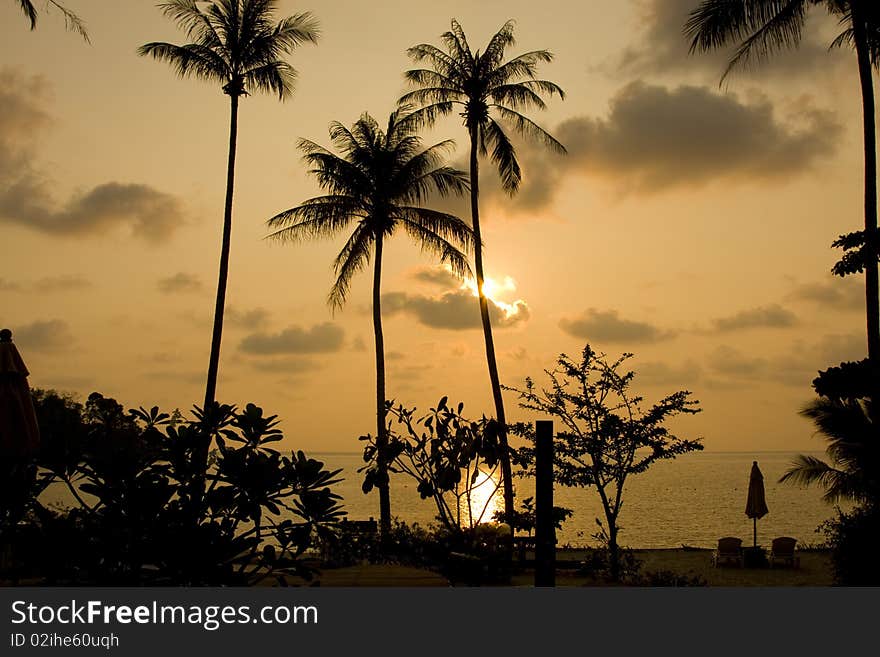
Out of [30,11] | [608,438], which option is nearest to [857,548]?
[608,438]

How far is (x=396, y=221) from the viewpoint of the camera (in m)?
29.8

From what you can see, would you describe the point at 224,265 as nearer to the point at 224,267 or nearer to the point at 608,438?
the point at 224,267

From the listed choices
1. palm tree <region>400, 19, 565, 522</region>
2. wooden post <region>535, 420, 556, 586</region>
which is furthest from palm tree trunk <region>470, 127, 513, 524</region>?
wooden post <region>535, 420, 556, 586</region>

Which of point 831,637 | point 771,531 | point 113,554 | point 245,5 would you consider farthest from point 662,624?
point 771,531

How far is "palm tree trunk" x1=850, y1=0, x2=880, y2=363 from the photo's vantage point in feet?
52.9

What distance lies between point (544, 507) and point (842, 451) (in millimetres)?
14913

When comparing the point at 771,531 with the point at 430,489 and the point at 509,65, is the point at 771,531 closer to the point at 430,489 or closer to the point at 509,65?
the point at 509,65

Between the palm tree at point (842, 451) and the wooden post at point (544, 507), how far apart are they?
12056 mm

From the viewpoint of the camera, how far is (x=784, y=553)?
883 inches

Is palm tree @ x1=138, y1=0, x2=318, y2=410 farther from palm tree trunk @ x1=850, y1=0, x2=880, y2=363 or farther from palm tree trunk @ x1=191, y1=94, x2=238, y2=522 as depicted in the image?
palm tree trunk @ x1=850, y1=0, x2=880, y2=363

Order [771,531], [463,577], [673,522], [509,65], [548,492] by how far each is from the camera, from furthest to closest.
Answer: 1. [673,522]
2. [771,531]
3. [509,65]
4. [463,577]
5. [548,492]

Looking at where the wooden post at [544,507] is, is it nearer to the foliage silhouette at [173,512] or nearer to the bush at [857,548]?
the foliage silhouette at [173,512]

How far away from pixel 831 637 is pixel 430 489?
11.2 metres

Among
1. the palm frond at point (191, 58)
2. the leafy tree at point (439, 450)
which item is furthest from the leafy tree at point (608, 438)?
the palm frond at point (191, 58)
